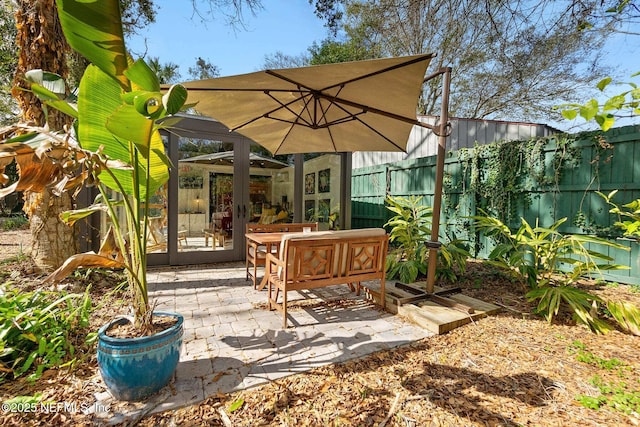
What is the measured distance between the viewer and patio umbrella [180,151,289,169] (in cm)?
578

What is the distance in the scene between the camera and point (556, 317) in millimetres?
3158

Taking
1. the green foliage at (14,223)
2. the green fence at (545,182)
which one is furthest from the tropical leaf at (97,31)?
the green foliage at (14,223)

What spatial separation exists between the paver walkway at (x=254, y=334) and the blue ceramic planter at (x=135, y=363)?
0.40 feet

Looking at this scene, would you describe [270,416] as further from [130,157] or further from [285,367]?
[130,157]

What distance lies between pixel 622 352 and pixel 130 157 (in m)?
4.38

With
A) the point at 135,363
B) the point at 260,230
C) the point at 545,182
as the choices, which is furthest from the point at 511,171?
the point at 135,363

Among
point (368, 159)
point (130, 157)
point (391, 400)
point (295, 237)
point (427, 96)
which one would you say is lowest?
point (391, 400)

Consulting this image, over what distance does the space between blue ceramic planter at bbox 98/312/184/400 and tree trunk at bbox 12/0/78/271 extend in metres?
2.60

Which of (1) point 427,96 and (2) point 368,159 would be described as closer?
(2) point 368,159

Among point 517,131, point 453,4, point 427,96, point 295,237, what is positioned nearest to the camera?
point 295,237

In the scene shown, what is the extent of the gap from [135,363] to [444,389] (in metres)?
2.11

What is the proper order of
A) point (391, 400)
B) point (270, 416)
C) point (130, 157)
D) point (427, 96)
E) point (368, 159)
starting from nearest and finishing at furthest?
point (270, 416), point (391, 400), point (130, 157), point (368, 159), point (427, 96)

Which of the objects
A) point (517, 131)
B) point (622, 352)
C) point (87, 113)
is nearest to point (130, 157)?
point (87, 113)

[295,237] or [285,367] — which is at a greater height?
[295,237]
